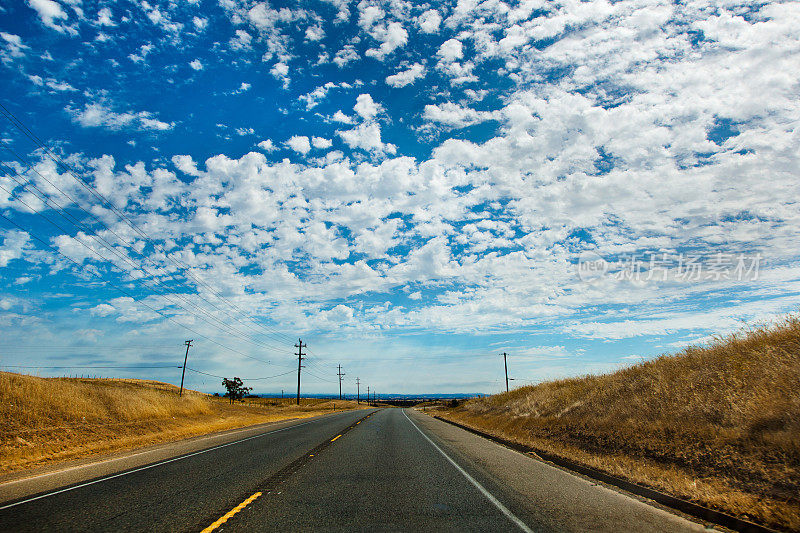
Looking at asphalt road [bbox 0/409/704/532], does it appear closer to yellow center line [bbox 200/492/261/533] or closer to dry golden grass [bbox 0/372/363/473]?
yellow center line [bbox 200/492/261/533]

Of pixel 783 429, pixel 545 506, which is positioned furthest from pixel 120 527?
pixel 783 429

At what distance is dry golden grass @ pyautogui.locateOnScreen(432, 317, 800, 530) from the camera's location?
7152 mm

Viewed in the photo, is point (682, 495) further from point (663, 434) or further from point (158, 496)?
point (158, 496)

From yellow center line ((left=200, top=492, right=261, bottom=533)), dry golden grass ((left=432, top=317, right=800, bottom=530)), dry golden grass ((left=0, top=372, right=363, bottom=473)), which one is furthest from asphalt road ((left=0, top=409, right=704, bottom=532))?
dry golden grass ((left=0, top=372, right=363, bottom=473))

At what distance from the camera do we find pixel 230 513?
6305 mm

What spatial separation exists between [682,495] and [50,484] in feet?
41.6

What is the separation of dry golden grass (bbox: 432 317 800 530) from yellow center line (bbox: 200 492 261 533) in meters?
7.53

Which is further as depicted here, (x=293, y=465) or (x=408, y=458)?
(x=408, y=458)

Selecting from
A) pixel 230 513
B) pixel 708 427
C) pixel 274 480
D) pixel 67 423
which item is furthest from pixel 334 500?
pixel 67 423

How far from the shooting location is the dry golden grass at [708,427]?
7.15m

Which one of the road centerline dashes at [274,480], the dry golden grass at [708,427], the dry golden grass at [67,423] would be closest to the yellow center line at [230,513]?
the road centerline dashes at [274,480]

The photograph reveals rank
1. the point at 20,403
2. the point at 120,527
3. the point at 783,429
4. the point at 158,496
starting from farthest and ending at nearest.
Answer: the point at 20,403 < the point at 783,429 < the point at 158,496 < the point at 120,527

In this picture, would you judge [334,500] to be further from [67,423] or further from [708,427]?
[67,423]

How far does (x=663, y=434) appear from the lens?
10.8m
